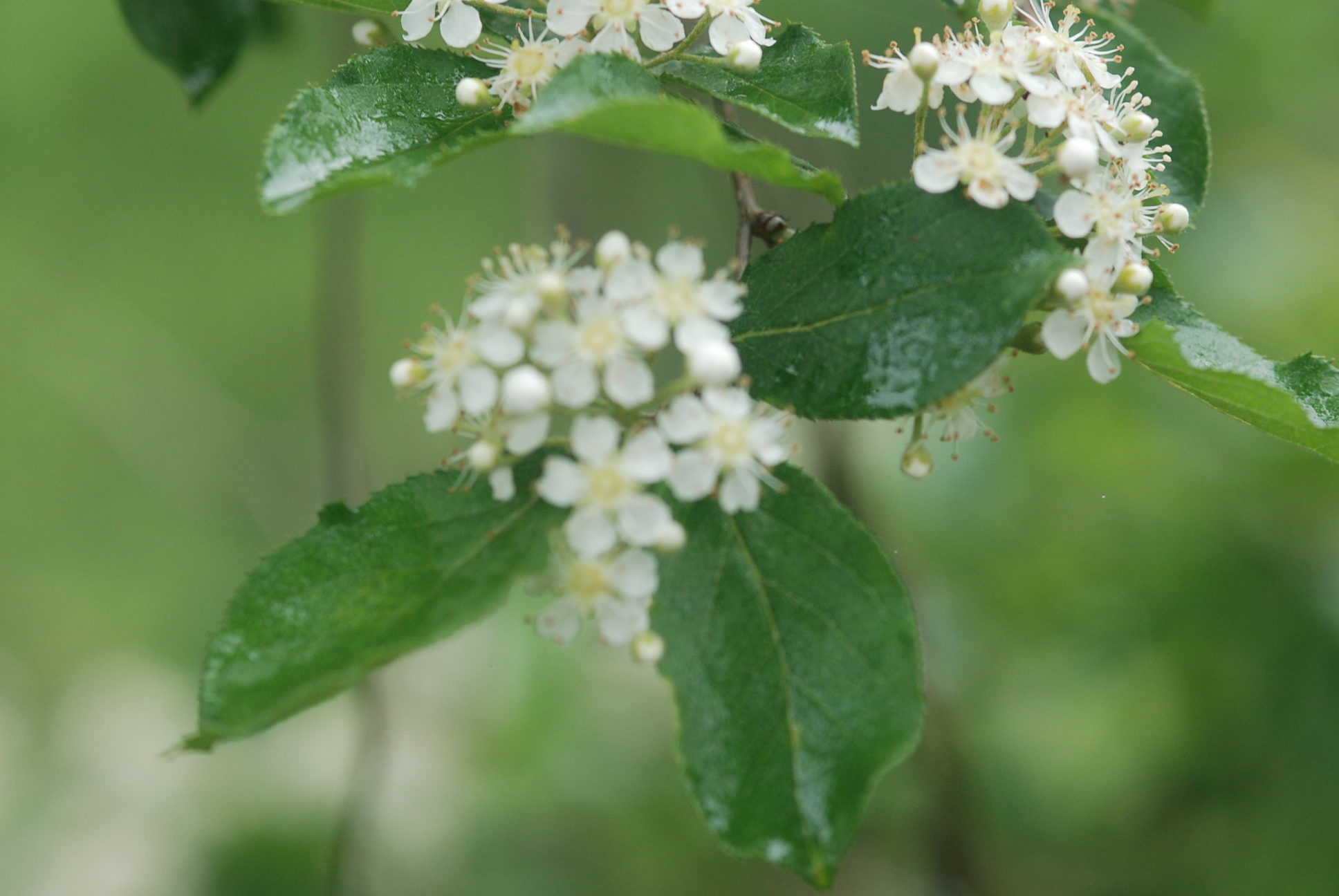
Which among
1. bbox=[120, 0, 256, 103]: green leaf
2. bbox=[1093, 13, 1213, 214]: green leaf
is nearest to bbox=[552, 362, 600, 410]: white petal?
bbox=[1093, 13, 1213, 214]: green leaf

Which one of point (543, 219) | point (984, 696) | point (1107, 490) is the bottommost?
point (984, 696)

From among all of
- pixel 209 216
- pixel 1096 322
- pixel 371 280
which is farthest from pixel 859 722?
pixel 209 216

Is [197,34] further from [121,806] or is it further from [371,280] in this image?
[371,280]

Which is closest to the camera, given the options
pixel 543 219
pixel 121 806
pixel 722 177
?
pixel 543 219

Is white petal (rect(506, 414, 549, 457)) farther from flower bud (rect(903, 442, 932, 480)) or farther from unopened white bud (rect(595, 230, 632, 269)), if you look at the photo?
flower bud (rect(903, 442, 932, 480))

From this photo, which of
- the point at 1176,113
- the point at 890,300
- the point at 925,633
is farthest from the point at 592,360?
the point at 925,633

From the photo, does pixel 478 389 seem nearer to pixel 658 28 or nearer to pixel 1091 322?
pixel 658 28

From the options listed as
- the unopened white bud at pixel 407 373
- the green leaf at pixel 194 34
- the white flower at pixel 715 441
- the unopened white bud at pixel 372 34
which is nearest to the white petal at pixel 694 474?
the white flower at pixel 715 441
